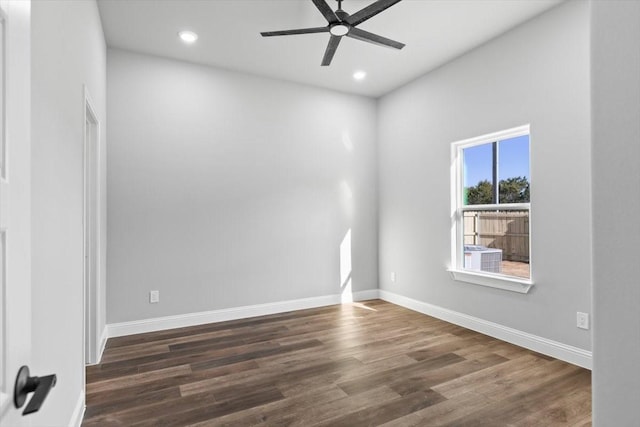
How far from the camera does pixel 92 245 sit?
9.66 feet

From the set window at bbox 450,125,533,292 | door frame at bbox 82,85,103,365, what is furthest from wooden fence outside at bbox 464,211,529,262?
door frame at bbox 82,85,103,365

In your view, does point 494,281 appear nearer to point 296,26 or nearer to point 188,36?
point 296,26

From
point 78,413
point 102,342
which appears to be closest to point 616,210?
point 78,413

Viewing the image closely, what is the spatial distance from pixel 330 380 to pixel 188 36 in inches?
133

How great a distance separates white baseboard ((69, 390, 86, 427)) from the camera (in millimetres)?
1936

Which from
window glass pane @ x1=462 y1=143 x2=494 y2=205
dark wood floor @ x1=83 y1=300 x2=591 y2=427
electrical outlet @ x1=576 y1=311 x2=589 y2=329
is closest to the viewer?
dark wood floor @ x1=83 y1=300 x2=591 y2=427

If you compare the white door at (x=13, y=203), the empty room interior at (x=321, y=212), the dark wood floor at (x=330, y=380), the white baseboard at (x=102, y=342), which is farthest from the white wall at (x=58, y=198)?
the white baseboard at (x=102, y=342)

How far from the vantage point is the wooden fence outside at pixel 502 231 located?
3.37 meters

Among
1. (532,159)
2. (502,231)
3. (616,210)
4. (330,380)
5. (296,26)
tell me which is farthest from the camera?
(502,231)

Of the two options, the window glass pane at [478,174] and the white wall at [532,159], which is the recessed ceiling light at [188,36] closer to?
the white wall at [532,159]

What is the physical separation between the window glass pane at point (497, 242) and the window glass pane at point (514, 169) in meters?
0.16

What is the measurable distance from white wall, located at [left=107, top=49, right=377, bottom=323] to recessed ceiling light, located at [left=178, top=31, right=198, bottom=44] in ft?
1.68

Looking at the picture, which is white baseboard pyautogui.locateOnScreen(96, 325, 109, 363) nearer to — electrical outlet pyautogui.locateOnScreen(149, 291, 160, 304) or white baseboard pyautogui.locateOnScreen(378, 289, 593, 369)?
electrical outlet pyautogui.locateOnScreen(149, 291, 160, 304)

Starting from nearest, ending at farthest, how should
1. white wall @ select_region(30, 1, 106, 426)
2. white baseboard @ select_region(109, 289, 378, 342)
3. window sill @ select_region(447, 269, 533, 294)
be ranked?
1. white wall @ select_region(30, 1, 106, 426)
2. window sill @ select_region(447, 269, 533, 294)
3. white baseboard @ select_region(109, 289, 378, 342)
